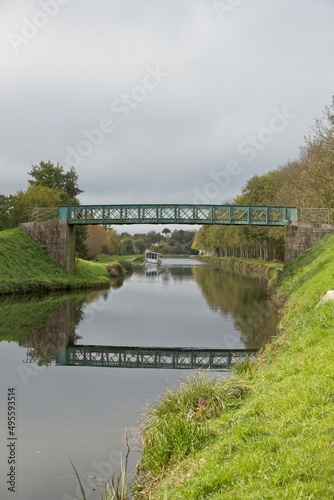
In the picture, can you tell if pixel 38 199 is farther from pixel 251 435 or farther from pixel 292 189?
pixel 251 435

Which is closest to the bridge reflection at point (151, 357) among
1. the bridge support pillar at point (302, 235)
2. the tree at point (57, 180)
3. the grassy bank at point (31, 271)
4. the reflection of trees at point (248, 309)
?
the reflection of trees at point (248, 309)

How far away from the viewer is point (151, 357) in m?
19.3

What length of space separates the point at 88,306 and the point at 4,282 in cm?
833

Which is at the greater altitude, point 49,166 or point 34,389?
point 49,166

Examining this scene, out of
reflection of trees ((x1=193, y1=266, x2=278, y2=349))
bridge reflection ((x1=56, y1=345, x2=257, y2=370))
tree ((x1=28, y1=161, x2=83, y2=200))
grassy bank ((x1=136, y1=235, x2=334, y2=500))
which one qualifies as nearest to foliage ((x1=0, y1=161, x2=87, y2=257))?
tree ((x1=28, y1=161, x2=83, y2=200))

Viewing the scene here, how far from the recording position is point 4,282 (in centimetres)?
3991

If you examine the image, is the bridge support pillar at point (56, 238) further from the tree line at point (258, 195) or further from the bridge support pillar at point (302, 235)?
the bridge support pillar at point (302, 235)

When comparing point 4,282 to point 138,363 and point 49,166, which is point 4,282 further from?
point 49,166

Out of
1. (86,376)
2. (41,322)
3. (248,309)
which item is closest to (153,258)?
(248,309)

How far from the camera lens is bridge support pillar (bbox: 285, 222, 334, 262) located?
151 feet

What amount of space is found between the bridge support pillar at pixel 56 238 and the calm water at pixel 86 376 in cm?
1396

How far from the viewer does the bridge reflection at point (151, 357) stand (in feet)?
58.8

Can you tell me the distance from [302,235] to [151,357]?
30850mm

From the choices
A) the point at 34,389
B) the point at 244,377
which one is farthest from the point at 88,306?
the point at 244,377
